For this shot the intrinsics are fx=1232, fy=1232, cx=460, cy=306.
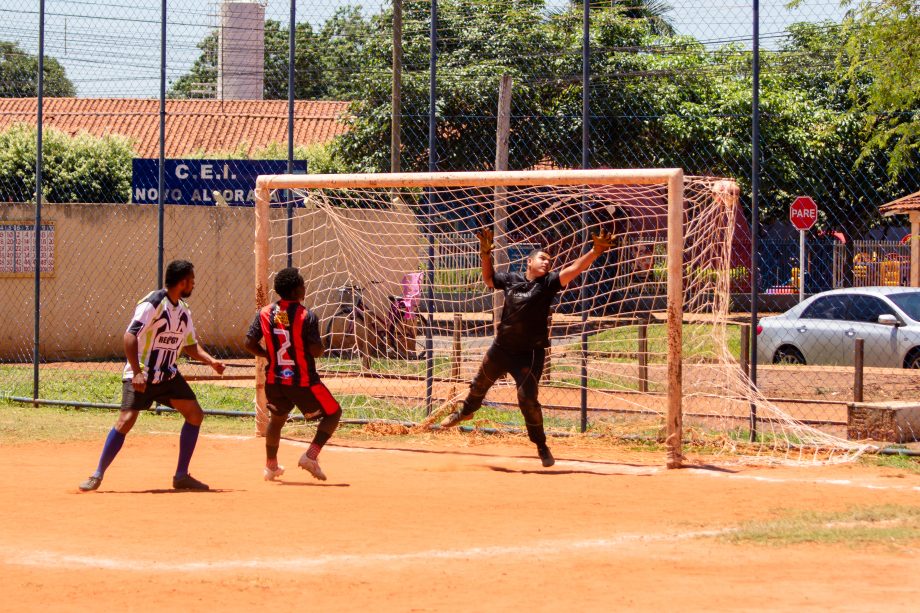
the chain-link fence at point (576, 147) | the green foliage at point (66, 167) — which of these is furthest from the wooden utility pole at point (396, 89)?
the green foliage at point (66, 167)

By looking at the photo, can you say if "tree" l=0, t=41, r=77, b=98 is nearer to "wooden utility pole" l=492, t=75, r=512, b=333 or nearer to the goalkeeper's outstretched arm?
"wooden utility pole" l=492, t=75, r=512, b=333

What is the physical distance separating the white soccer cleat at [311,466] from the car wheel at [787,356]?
9.89 m

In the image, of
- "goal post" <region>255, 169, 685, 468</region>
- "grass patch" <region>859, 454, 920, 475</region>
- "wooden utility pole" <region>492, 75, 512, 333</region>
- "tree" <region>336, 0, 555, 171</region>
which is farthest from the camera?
"tree" <region>336, 0, 555, 171</region>

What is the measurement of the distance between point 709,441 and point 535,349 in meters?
2.29

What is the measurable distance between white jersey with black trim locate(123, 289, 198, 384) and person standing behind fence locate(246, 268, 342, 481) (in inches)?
24.9

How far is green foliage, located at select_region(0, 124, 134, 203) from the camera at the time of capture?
30.9 metres

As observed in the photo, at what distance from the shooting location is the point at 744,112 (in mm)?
21938

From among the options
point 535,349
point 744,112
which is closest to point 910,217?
point 744,112

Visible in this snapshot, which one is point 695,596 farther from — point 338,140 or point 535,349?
point 338,140

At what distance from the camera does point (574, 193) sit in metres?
12.5

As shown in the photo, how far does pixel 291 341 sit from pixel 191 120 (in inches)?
1370

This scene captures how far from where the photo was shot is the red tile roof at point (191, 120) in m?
41.2

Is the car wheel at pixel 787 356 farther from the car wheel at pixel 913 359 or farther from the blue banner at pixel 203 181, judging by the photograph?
the blue banner at pixel 203 181

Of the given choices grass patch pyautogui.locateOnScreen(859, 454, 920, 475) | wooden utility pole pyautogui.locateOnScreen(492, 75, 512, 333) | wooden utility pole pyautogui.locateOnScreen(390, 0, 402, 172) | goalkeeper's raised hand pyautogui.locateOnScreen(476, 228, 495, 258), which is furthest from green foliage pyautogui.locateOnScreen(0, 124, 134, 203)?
grass patch pyautogui.locateOnScreen(859, 454, 920, 475)
